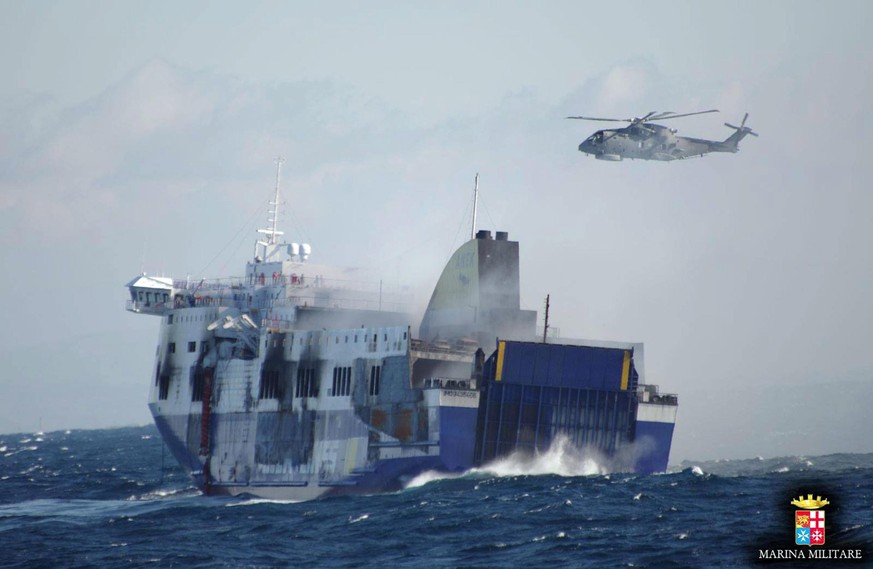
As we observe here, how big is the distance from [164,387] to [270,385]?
1162cm

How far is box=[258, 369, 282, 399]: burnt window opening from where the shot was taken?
7225 centimetres

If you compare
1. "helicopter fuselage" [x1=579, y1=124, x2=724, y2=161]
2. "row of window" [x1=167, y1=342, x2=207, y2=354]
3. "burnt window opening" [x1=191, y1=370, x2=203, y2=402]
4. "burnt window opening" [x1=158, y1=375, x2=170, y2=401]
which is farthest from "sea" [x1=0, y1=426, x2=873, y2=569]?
"helicopter fuselage" [x1=579, y1=124, x2=724, y2=161]

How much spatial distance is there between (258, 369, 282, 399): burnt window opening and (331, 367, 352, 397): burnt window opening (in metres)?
4.79

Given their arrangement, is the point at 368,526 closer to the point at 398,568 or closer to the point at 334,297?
the point at 398,568

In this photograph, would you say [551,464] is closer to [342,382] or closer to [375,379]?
[375,379]

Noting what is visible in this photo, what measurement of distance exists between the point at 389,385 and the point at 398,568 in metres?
20.6

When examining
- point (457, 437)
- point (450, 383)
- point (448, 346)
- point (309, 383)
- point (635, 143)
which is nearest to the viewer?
point (457, 437)

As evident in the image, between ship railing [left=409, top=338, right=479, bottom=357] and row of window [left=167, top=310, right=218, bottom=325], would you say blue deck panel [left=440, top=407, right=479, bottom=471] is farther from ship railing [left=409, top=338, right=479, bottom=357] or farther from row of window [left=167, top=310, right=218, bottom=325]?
row of window [left=167, top=310, right=218, bottom=325]

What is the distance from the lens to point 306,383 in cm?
7031

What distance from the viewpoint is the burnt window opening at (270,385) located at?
7225 centimetres

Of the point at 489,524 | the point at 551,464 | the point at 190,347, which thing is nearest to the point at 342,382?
the point at 551,464

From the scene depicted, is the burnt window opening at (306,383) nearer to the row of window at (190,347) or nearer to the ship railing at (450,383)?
the ship railing at (450,383)

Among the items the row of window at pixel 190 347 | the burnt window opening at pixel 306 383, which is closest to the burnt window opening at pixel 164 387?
the row of window at pixel 190 347

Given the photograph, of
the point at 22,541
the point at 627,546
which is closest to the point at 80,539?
the point at 22,541
